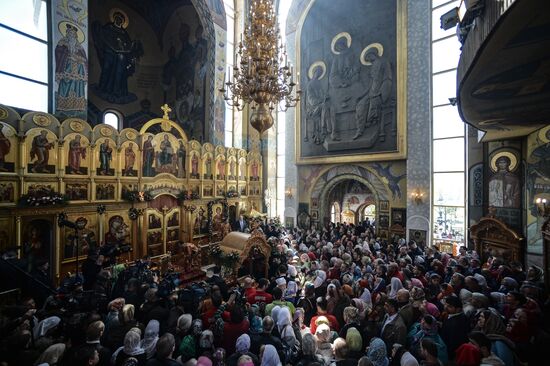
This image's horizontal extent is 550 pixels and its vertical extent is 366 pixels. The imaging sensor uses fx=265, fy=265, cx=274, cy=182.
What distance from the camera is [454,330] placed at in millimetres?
3725

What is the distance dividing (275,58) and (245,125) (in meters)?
10.3

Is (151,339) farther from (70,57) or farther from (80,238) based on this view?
(70,57)

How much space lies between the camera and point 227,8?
58.4 feet

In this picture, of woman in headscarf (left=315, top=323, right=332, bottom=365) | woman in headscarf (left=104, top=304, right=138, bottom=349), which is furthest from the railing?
woman in headscarf (left=104, top=304, right=138, bottom=349)

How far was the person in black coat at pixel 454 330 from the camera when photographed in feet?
12.1

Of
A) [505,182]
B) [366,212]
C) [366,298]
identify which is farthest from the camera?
[366,212]

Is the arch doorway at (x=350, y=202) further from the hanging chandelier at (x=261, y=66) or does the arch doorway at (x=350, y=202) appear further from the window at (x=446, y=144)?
the hanging chandelier at (x=261, y=66)

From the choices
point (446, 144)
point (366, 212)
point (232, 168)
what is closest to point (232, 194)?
point (232, 168)

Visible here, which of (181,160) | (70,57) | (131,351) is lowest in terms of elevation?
(131,351)

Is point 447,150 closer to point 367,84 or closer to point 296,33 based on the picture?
point 367,84

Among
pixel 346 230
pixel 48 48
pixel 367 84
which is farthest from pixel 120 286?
pixel 367 84

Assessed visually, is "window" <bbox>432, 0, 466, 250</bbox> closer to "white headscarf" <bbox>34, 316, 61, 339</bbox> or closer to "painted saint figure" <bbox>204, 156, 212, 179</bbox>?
"painted saint figure" <bbox>204, 156, 212, 179</bbox>

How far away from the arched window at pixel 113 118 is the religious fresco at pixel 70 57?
859 centimetres

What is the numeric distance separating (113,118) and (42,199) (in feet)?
37.6
